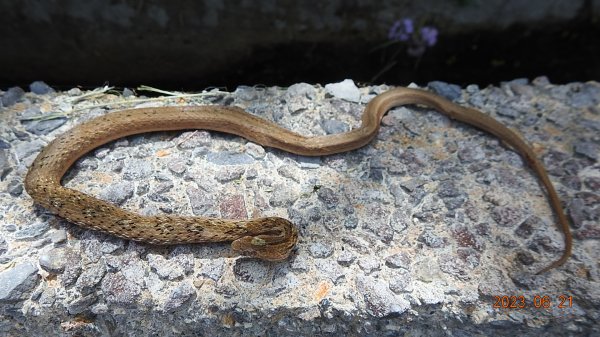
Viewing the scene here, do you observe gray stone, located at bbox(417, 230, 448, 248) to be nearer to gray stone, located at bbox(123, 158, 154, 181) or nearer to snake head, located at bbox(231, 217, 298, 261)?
snake head, located at bbox(231, 217, 298, 261)

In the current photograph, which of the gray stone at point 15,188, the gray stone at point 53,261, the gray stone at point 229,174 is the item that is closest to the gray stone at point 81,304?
the gray stone at point 53,261

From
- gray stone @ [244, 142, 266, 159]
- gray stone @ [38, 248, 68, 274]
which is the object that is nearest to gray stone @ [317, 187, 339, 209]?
gray stone @ [244, 142, 266, 159]

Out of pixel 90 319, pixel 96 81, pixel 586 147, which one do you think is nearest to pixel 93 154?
pixel 90 319

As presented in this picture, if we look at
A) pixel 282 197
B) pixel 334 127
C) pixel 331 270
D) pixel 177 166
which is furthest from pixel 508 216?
pixel 177 166

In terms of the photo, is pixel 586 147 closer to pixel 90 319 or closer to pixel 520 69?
pixel 520 69
